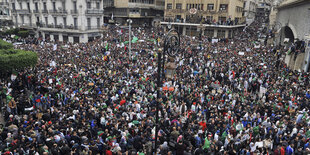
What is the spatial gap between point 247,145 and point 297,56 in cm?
1751

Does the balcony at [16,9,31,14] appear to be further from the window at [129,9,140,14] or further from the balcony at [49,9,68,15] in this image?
the window at [129,9,140,14]

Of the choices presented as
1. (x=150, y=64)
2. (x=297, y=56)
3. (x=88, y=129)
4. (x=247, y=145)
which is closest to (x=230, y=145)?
(x=247, y=145)

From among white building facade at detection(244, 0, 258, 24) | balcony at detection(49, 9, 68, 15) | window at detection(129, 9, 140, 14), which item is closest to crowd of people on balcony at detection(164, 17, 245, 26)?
window at detection(129, 9, 140, 14)

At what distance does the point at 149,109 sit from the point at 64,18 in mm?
33355

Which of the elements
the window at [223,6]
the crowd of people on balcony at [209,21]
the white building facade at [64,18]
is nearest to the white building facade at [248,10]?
the crowd of people on balcony at [209,21]

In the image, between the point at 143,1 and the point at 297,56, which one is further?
the point at 143,1

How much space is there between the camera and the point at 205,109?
43.3 ft

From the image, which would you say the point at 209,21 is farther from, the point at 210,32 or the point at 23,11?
the point at 23,11

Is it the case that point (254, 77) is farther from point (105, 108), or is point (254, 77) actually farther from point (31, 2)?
point (31, 2)

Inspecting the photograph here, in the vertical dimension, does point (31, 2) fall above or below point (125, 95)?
above

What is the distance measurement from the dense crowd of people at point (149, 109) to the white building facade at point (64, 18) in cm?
1682

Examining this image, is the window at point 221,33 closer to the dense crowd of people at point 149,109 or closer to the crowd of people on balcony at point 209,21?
the crowd of people on balcony at point 209,21

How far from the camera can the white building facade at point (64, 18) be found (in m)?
38.2

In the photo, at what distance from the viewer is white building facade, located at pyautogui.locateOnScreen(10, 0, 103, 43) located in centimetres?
3816
